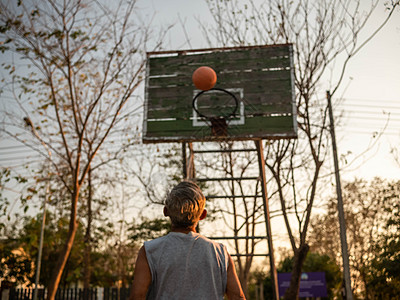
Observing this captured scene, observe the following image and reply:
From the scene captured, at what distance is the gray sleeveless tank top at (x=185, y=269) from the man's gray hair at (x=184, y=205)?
8 cm

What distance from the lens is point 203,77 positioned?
243 inches

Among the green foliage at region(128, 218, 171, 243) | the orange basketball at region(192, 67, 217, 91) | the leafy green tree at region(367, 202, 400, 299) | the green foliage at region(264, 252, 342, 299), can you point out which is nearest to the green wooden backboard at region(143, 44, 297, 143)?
the orange basketball at region(192, 67, 217, 91)

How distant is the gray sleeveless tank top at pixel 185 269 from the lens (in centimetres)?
170

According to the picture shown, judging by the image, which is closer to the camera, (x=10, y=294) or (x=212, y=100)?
(x=212, y=100)

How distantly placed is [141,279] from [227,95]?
530 centimetres

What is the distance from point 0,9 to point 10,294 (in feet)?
34.6

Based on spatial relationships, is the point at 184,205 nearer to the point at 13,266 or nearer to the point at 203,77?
the point at 203,77

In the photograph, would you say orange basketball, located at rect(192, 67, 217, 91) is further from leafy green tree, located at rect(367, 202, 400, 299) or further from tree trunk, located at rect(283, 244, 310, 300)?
leafy green tree, located at rect(367, 202, 400, 299)

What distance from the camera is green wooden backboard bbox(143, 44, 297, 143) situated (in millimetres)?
6375

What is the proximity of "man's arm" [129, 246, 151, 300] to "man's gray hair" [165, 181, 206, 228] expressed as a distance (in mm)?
218

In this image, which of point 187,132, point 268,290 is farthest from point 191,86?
point 268,290

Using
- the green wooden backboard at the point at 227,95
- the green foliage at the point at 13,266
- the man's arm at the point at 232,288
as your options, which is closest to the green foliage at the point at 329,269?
the green foliage at the point at 13,266

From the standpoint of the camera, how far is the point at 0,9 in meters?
9.44

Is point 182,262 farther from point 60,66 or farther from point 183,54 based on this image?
point 60,66
